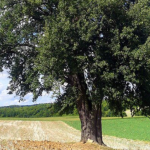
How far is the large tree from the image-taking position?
44.5 ft

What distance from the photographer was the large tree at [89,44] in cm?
1355

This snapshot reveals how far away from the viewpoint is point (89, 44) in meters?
14.6

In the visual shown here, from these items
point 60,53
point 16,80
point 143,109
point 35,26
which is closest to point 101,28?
point 60,53

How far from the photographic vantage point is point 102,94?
1460cm

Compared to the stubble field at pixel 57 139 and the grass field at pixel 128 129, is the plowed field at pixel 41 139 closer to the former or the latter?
the stubble field at pixel 57 139

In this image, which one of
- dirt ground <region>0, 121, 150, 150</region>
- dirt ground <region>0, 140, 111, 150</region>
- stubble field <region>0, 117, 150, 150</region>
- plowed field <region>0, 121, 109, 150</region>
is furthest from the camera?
stubble field <region>0, 117, 150, 150</region>

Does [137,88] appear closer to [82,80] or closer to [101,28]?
[82,80]

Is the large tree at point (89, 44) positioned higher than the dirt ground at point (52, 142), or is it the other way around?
the large tree at point (89, 44)

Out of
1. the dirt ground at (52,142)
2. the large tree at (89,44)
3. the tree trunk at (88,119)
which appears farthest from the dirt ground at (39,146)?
the large tree at (89,44)

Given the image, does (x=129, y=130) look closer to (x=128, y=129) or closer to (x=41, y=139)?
(x=128, y=129)

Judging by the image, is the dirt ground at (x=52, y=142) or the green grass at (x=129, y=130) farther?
the green grass at (x=129, y=130)

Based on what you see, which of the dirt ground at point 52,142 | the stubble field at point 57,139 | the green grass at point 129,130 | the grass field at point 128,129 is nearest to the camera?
the dirt ground at point 52,142

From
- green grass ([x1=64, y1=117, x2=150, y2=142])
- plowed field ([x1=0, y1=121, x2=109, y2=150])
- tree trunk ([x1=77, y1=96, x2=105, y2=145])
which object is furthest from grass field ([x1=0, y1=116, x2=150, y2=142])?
tree trunk ([x1=77, y1=96, x2=105, y2=145])

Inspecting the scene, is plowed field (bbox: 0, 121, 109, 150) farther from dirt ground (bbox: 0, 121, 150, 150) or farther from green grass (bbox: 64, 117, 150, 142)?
green grass (bbox: 64, 117, 150, 142)
